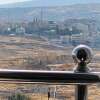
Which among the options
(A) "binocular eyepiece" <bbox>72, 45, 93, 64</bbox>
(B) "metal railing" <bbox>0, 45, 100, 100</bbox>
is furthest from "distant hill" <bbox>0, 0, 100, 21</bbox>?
(B) "metal railing" <bbox>0, 45, 100, 100</bbox>

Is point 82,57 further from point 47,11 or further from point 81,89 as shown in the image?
point 47,11

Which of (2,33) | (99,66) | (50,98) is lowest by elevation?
(50,98)

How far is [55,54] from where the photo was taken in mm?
2547

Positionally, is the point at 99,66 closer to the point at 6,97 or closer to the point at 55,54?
the point at 55,54

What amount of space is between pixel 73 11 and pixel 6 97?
1.04 metres

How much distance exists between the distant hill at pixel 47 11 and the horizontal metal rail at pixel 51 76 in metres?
0.93

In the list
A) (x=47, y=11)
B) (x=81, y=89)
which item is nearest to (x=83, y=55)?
(x=81, y=89)

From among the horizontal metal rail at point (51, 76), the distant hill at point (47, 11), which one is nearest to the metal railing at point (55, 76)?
the horizontal metal rail at point (51, 76)

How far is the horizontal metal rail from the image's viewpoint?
1818mm

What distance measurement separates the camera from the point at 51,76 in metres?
1.82

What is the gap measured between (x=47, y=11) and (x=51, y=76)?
3.31 feet

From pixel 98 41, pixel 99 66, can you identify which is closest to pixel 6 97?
pixel 99 66

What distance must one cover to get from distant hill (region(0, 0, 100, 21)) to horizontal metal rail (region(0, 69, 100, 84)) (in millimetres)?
929

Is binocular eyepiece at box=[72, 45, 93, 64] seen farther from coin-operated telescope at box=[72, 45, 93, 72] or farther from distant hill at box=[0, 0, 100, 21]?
distant hill at box=[0, 0, 100, 21]
